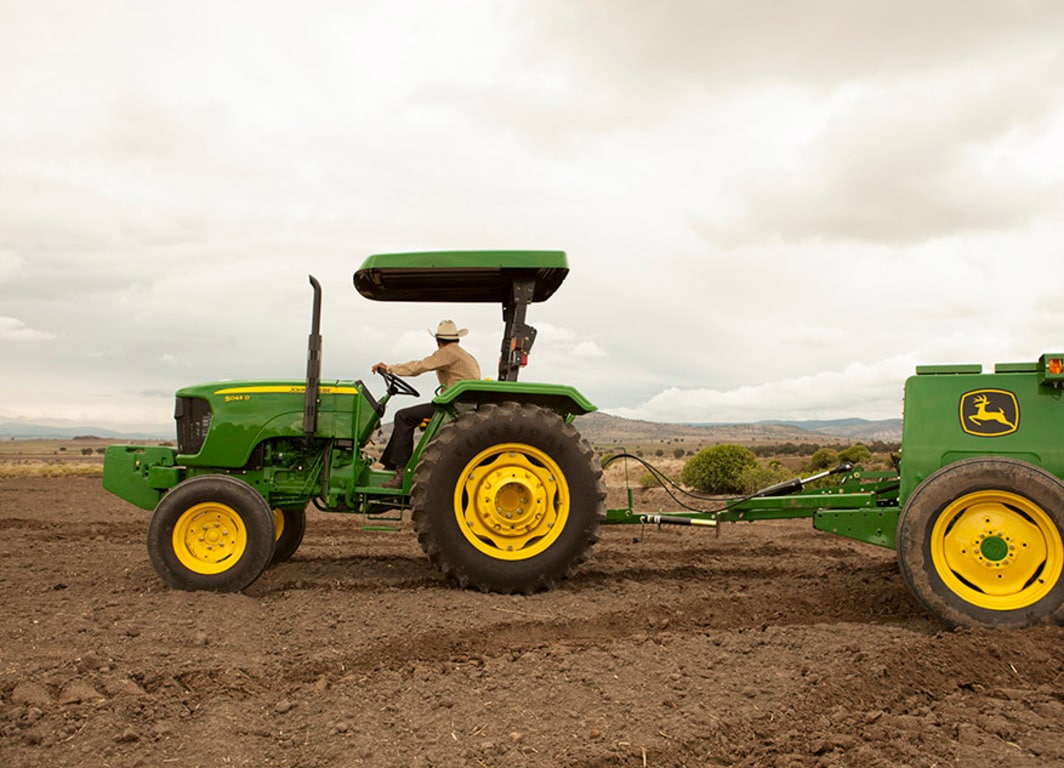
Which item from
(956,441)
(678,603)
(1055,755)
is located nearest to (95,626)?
(678,603)

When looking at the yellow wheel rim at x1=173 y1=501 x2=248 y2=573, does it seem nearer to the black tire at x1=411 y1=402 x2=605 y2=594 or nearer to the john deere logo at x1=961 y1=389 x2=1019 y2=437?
the black tire at x1=411 y1=402 x2=605 y2=594

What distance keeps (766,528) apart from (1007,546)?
5613mm

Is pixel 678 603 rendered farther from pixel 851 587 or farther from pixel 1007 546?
pixel 1007 546

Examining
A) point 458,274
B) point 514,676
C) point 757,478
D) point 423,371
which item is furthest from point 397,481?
point 757,478

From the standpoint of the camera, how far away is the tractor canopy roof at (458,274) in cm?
635

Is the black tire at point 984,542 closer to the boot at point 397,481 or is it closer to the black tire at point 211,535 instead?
the boot at point 397,481

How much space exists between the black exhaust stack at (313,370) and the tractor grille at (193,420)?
94 cm

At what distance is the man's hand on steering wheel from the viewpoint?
22.1ft

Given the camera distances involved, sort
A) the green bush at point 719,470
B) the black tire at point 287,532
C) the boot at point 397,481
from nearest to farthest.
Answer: the boot at point 397,481
the black tire at point 287,532
the green bush at point 719,470

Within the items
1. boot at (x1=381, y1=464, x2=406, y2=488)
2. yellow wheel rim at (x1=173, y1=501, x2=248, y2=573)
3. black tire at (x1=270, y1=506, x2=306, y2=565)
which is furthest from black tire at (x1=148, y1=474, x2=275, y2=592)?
black tire at (x1=270, y1=506, x2=306, y2=565)

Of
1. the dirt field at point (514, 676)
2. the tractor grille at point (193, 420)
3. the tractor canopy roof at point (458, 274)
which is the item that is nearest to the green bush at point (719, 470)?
the dirt field at point (514, 676)

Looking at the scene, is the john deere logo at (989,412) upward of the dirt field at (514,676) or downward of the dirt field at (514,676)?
upward

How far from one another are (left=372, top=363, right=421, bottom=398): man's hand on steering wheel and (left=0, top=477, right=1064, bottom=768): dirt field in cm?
158

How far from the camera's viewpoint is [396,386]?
6.96 metres
